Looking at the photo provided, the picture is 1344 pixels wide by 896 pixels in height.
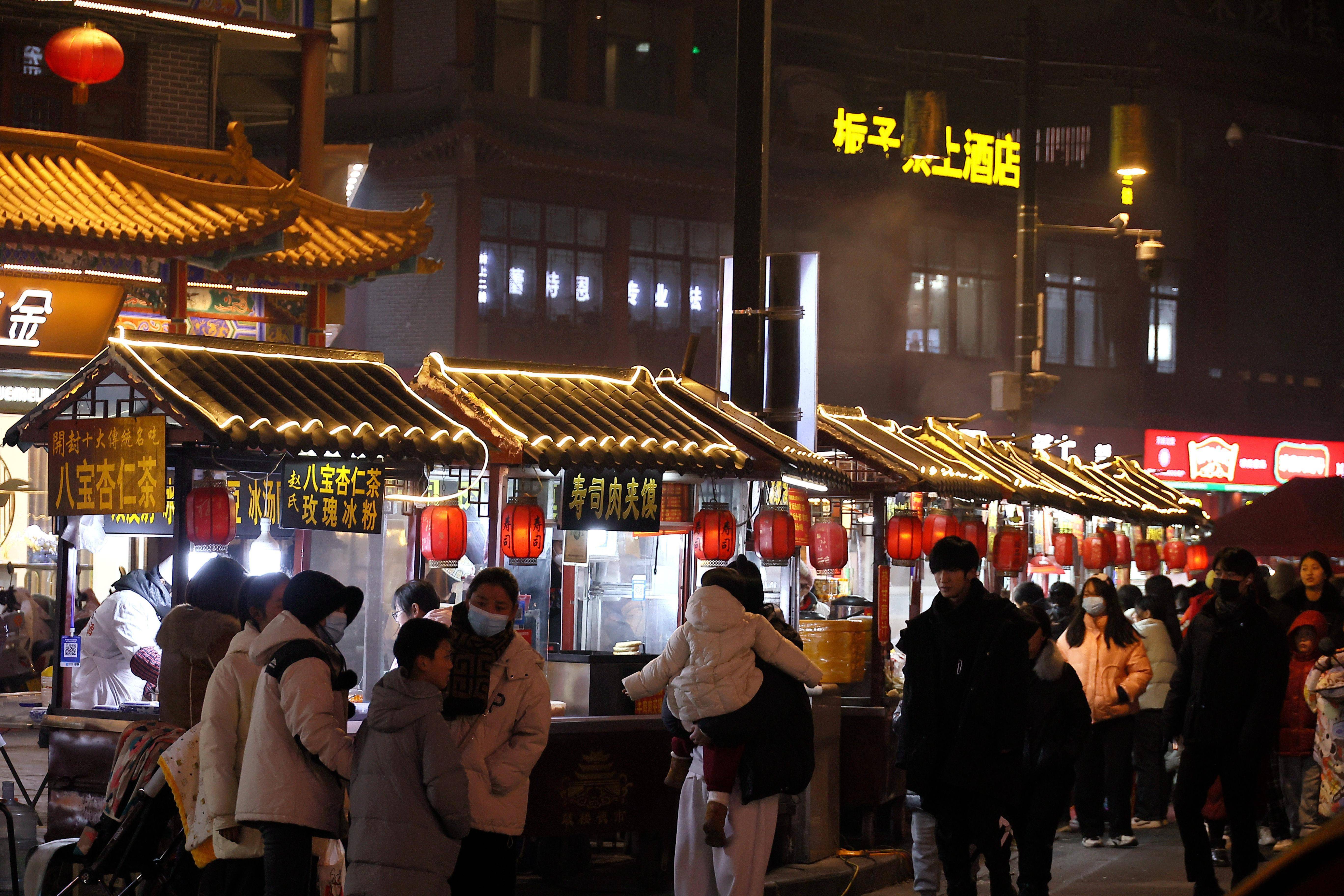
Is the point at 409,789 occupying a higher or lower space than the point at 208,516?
lower

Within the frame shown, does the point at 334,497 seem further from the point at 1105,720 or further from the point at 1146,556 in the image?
the point at 1146,556

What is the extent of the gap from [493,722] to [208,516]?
3.63m

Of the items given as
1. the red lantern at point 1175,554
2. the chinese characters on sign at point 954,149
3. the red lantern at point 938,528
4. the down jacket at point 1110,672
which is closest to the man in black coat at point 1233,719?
the down jacket at point 1110,672

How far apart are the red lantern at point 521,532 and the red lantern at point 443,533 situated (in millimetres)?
545

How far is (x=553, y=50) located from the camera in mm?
27547

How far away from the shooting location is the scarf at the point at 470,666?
6293 millimetres

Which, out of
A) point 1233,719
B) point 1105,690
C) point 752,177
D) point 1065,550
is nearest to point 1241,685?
point 1233,719

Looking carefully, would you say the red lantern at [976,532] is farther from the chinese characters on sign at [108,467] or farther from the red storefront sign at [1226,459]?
the red storefront sign at [1226,459]

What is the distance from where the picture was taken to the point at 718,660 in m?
7.22

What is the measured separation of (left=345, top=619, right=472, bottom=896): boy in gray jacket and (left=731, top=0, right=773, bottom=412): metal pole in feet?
17.8

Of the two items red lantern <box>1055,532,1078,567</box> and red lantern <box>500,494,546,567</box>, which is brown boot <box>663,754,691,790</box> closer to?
red lantern <box>500,494,546,567</box>

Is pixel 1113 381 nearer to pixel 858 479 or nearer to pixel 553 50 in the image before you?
pixel 553 50

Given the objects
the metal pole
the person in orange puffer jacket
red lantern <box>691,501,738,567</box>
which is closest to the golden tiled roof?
the metal pole

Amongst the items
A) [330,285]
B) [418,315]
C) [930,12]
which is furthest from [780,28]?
[330,285]
